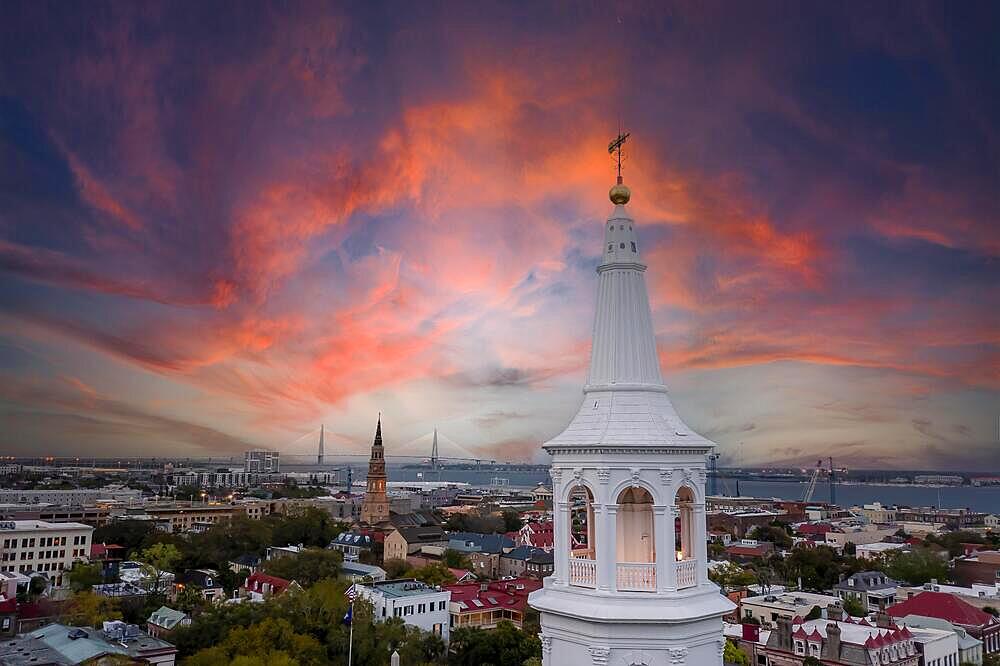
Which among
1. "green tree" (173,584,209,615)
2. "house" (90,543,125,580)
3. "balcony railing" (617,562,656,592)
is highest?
"balcony railing" (617,562,656,592)

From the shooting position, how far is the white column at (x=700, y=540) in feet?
44.7

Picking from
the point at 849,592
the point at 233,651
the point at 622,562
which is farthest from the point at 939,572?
the point at 622,562

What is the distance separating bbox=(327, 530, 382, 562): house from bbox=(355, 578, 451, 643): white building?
38.5 m

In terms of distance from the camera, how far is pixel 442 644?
199 ft

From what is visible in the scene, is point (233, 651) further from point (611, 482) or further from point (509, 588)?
point (611, 482)

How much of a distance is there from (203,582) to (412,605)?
25.7 meters

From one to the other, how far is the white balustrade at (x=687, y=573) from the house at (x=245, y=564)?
8209cm

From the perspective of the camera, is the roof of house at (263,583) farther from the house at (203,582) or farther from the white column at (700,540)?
the white column at (700,540)

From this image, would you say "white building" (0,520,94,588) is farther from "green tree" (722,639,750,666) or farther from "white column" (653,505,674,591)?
"white column" (653,505,674,591)

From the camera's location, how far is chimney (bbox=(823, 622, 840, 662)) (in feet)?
173

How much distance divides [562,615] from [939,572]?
326 ft

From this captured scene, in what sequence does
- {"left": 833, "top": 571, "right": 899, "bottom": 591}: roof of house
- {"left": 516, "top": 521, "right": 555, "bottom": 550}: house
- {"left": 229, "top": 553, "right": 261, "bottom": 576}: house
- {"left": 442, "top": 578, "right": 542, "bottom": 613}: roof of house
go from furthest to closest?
{"left": 516, "top": 521, "right": 555, "bottom": 550}: house, {"left": 229, "top": 553, "right": 261, "bottom": 576}: house, {"left": 833, "top": 571, "right": 899, "bottom": 591}: roof of house, {"left": 442, "top": 578, "right": 542, "bottom": 613}: roof of house

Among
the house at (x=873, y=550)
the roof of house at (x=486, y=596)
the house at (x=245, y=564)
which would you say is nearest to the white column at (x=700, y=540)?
the roof of house at (x=486, y=596)

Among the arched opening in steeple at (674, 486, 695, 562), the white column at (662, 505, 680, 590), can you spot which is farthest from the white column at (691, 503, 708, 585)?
the white column at (662, 505, 680, 590)
